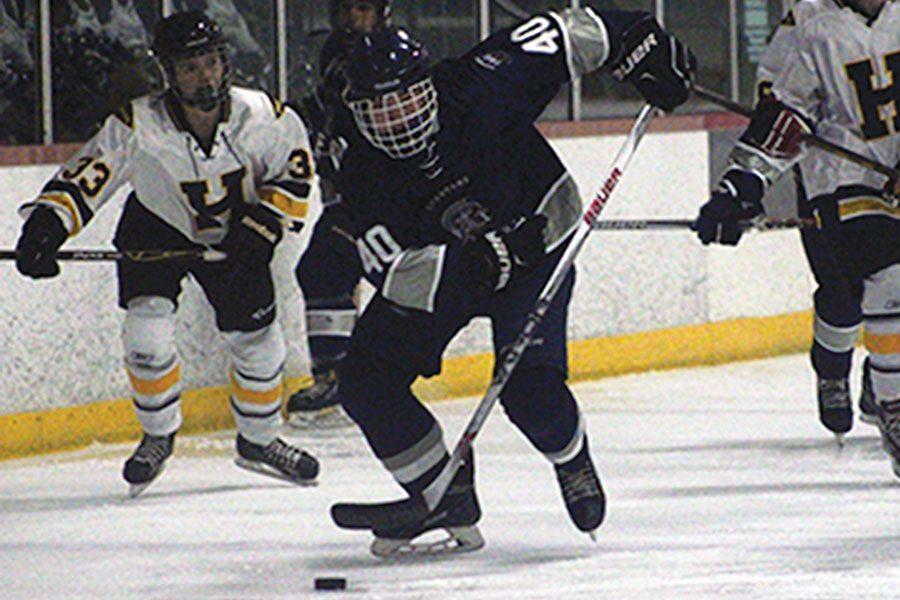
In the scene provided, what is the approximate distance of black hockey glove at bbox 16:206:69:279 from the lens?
5.21 metres

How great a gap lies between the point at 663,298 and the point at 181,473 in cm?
246

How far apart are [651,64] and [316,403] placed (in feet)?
7.48

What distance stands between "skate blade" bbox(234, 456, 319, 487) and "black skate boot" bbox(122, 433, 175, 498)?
0.17 metres

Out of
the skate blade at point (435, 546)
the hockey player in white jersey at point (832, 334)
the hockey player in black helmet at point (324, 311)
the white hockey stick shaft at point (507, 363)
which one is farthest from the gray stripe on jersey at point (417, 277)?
the hockey player in black helmet at point (324, 311)

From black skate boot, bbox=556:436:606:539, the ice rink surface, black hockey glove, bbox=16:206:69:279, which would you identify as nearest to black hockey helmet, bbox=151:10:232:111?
black hockey glove, bbox=16:206:69:279

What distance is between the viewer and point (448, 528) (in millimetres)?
4762

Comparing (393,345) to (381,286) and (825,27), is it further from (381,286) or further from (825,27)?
(825,27)

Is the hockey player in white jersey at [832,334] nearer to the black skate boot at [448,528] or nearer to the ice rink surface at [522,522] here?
the ice rink surface at [522,522]

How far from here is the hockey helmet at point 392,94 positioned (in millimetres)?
4512

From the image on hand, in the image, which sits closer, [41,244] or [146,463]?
[41,244]

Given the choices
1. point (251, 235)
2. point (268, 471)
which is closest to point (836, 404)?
point (268, 471)

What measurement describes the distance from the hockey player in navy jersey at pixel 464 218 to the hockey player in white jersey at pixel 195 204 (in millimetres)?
852

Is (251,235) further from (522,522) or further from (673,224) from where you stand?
(673,224)

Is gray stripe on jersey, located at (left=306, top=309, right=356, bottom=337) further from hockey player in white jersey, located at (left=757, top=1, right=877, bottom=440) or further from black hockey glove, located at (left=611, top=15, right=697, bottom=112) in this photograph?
black hockey glove, located at (left=611, top=15, right=697, bottom=112)
